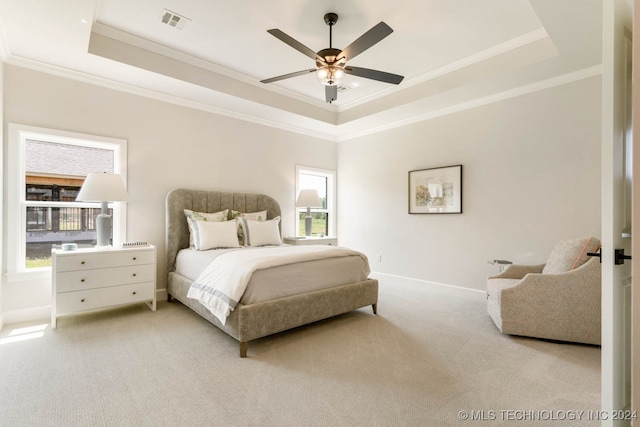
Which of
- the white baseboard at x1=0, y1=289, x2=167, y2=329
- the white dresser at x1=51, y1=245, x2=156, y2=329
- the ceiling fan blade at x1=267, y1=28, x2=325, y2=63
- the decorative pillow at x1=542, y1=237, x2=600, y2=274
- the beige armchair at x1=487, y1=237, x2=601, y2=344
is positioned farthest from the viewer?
the white baseboard at x1=0, y1=289, x2=167, y2=329

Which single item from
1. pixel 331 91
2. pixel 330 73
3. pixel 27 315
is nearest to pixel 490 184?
pixel 331 91

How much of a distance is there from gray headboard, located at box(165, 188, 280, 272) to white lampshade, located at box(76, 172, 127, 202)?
2.26 ft

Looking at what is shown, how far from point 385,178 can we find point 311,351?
3.50 m

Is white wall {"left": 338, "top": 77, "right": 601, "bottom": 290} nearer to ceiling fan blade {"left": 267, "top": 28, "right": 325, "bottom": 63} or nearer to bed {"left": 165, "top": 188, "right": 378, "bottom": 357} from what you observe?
bed {"left": 165, "top": 188, "right": 378, "bottom": 357}

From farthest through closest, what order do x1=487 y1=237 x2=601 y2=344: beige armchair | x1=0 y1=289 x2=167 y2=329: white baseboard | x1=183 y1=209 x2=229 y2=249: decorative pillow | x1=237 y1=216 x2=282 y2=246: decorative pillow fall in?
1. x1=237 y1=216 x2=282 y2=246: decorative pillow
2. x1=183 y1=209 x2=229 y2=249: decorative pillow
3. x1=0 y1=289 x2=167 y2=329: white baseboard
4. x1=487 y1=237 x2=601 y2=344: beige armchair

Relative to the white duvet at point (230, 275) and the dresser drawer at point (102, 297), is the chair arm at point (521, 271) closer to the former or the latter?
the white duvet at point (230, 275)

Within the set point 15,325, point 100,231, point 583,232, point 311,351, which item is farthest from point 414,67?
point 15,325

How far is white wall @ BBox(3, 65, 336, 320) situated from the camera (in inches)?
126

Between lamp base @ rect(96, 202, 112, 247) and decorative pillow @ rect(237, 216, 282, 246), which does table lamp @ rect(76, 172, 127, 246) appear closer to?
lamp base @ rect(96, 202, 112, 247)

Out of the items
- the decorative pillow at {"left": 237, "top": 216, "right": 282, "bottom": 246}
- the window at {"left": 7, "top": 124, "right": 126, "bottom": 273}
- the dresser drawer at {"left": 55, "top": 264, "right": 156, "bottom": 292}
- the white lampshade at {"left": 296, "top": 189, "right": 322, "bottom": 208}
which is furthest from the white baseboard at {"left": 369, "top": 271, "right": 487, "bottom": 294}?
the window at {"left": 7, "top": 124, "right": 126, "bottom": 273}

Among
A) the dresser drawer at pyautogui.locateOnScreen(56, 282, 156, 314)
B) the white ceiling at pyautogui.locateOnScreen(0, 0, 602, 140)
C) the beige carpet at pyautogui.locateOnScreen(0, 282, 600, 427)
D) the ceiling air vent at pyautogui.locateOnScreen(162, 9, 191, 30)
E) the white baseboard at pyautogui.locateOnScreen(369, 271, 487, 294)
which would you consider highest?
the ceiling air vent at pyautogui.locateOnScreen(162, 9, 191, 30)

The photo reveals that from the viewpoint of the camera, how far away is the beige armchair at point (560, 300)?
8.45 ft

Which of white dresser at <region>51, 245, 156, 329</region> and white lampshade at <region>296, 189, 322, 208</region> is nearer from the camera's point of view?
white dresser at <region>51, 245, 156, 329</region>

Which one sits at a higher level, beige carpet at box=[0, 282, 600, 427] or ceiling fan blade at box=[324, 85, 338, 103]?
ceiling fan blade at box=[324, 85, 338, 103]
